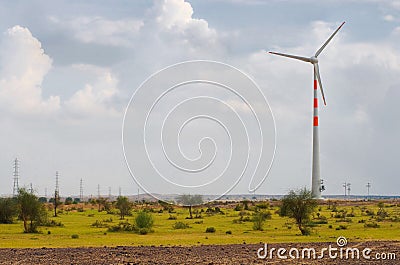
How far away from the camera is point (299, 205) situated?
77.6m

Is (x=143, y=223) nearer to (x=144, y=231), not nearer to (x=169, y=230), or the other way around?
(x=144, y=231)

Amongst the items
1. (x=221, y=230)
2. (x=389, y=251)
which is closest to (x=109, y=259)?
(x=389, y=251)

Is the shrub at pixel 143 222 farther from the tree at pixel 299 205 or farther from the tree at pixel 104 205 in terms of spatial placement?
the tree at pixel 104 205

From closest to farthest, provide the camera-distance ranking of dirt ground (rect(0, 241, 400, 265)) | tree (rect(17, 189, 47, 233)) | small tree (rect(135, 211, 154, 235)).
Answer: dirt ground (rect(0, 241, 400, 265)) → small tree (rect(135, 211, 154, 235)) → tree (rect(17, 189, 47, 233))

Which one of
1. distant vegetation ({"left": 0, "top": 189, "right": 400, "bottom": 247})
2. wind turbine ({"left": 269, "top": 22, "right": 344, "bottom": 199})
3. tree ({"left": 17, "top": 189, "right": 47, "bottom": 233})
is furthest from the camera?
wind turbine ({"left": 269, "top": 22, "right": 344, "bottom": 199})

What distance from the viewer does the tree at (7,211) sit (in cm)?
9425

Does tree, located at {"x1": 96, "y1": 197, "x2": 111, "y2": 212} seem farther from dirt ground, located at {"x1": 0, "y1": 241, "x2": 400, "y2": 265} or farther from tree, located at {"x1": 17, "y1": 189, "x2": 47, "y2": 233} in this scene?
dirt ground, located at {"x1": 0, "y1": 241, "x2": 400, "y2": 265}

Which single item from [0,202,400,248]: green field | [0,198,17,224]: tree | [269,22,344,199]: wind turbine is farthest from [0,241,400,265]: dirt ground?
[269,22,344,199]: wind turbine

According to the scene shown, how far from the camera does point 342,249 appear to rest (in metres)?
53.3

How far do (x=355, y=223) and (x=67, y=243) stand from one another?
157 ft

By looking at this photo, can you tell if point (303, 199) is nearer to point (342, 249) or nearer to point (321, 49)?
point (342, 249)

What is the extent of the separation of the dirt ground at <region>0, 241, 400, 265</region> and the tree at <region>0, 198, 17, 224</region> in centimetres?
4147

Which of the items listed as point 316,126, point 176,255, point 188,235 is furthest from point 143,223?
point 316,126

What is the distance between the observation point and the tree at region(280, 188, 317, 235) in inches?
3049
